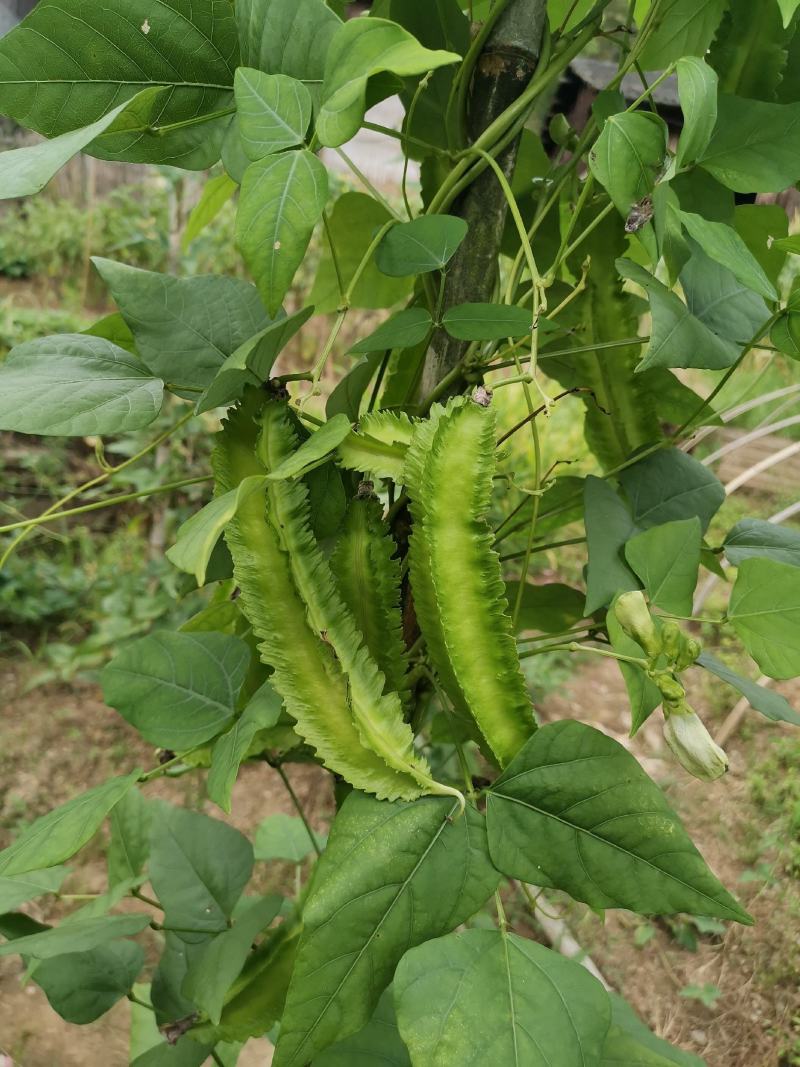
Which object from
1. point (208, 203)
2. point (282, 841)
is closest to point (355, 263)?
point (208, 203)

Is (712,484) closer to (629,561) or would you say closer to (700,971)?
(629,561)

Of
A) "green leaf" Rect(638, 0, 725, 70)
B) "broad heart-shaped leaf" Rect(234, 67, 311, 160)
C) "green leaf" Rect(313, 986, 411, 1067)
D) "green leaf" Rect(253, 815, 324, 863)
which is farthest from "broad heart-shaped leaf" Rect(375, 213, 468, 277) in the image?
"green leaf" Rect(253, 815, 324, 863)

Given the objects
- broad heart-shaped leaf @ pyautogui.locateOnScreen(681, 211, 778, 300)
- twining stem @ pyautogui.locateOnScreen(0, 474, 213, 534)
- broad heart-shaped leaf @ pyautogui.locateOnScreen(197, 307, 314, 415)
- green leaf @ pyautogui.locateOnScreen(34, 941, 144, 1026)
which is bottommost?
green leaf @ pyautogui.locateOnScreen(34, 941, 144, 1026)

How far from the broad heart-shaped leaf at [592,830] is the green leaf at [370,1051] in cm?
18

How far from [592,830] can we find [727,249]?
1.12 feet

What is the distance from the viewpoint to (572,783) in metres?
0.49

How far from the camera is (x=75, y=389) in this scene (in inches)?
20.6

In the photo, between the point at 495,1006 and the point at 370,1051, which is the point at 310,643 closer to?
the point at 495,1006

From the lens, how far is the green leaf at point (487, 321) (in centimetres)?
50

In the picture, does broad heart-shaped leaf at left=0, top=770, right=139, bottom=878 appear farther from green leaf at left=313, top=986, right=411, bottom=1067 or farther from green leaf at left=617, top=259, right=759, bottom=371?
green leaf at left=617, top=259, right=759, bottom=371

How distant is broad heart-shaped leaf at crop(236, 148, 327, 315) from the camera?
419 millimetres

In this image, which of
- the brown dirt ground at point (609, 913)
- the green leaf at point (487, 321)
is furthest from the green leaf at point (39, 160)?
the brown dirt ground at point (609, 913)

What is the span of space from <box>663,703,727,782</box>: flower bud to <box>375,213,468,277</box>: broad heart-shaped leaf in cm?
30

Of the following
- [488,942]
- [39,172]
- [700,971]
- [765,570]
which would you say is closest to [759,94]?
[765,570]
